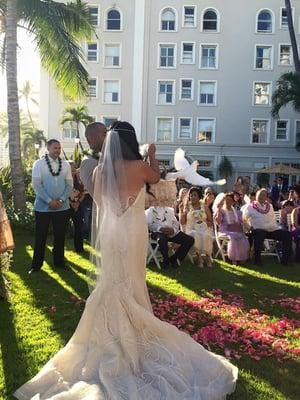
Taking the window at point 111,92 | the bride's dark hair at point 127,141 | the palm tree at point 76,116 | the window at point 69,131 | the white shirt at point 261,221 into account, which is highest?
the window at point 111,92

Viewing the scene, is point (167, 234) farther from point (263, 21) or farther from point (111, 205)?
point (263, 21)

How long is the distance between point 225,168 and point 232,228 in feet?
92.0

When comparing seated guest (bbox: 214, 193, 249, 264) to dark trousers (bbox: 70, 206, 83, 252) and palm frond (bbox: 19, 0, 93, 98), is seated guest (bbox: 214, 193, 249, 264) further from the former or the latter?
palm frond (bbox: 19, 0, 93, 98)

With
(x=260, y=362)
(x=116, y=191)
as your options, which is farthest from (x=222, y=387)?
(x=116, y=191)

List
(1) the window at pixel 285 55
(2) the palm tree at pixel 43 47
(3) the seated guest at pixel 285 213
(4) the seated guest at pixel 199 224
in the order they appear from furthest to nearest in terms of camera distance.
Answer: (1) the window at pixel 285 55 < (2) the palm tree at pixel 43 47 < (3) the seated guest at pixel 285 213 < (4) the seated guest at pixel 199 224

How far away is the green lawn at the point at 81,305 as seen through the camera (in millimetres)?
4223

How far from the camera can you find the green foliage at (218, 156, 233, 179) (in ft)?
124

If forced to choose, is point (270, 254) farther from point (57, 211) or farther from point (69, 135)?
point (69, 135)

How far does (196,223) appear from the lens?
391 inches

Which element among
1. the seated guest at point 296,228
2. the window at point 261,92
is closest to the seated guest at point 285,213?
the seated guest at point 296,228

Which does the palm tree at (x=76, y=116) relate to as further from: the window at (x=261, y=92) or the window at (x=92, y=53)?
the window at (x=261, y=92)

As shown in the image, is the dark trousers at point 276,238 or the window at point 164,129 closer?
the dark trousers at point 276,238

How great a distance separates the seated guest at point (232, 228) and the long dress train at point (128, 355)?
5.75 m

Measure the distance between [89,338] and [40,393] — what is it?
568 millimetres
